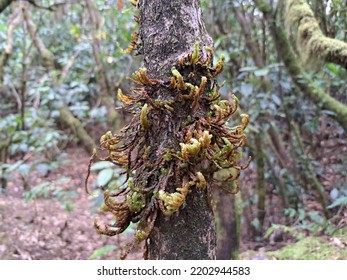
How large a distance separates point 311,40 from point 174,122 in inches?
69.9

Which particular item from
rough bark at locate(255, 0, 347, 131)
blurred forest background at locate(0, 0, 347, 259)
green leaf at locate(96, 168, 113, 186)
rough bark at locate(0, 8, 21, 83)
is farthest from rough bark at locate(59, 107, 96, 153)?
green leaf at locate(96, 168, 113, 186)

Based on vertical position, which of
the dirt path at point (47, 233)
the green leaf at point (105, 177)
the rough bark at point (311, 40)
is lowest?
the dirt path at point (47, 233)

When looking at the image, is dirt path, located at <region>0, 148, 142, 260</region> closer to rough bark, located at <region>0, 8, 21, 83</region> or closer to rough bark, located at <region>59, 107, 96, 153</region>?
rough bark, located at <region>59, 107, 96, 153</region>

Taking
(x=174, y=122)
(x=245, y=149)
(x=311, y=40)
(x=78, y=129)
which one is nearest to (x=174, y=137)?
(x=174, y=122)

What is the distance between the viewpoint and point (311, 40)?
2535mm

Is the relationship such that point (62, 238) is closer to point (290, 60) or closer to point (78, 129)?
point (78, 129)

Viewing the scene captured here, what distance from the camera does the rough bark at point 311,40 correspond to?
233cm

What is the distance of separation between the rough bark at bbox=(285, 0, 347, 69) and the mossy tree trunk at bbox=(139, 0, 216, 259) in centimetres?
146

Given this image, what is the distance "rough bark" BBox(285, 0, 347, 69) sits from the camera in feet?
7.65

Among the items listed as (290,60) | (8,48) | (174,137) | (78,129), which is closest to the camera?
(174,137)

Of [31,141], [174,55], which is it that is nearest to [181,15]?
[174,55]

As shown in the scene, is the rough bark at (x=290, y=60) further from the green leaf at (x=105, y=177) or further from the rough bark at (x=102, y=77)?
the rough bark at (x=102, y=77)

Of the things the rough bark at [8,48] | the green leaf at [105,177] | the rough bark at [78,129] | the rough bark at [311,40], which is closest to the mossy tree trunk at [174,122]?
the green leaf at [105,177]

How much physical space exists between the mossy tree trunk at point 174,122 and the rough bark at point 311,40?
146cm
